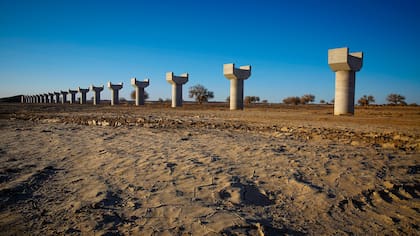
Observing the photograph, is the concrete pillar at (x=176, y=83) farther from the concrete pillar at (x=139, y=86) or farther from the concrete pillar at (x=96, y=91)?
the concrete pillar at (x=96, y=91)

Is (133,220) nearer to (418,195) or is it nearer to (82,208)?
(82,208)

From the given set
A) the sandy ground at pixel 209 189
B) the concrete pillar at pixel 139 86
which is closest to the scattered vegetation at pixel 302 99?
the concrete pillar at pixel 139 86

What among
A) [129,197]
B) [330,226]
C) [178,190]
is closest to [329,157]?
[330,226]

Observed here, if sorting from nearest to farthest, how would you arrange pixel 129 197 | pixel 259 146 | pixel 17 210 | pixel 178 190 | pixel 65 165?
1. pixel 17 210
2. pixel 129 197
3. pixel 178 190
4. pixel 65 165
5. pixel 259 146

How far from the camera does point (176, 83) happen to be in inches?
1449

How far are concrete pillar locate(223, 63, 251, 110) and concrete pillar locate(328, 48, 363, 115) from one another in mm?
10220

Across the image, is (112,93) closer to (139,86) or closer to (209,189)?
(139,86)

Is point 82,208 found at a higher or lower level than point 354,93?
lower

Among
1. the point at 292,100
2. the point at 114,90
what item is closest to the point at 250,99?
the point at 292,100

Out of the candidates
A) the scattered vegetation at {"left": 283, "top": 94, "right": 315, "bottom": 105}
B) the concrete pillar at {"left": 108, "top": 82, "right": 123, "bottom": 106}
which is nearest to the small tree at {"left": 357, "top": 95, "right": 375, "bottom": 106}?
the scattered vegetation at {"left": 283, "top": 94, "right": 315, "bottom": 105}

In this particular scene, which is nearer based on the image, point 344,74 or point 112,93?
point 344,74

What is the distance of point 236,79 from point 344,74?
11.2 m

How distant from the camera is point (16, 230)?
2.90m

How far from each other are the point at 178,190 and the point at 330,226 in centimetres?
215
